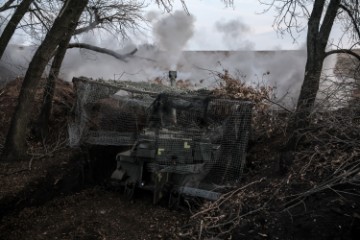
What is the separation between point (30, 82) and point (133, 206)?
12.5 ft

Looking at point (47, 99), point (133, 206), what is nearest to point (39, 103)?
point (47, 99)

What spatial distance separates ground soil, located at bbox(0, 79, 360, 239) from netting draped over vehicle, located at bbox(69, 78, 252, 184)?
626 millimetres

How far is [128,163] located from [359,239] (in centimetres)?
490

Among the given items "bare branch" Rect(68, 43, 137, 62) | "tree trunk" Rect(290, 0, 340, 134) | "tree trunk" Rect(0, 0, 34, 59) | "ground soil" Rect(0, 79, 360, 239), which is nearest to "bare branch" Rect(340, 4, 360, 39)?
"tree trunk" Rect(290, 0, 340, 134)

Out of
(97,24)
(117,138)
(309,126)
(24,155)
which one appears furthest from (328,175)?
(97,24)

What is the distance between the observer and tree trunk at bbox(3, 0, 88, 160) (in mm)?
9828

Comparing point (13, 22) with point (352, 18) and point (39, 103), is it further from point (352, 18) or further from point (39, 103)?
point (352, 18)

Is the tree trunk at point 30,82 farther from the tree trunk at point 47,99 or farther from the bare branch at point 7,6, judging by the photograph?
the bare branch at point 7,6

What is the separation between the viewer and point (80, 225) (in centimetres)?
750

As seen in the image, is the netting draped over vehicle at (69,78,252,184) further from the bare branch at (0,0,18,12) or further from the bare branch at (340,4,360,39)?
the bare branch at (0,0,18,12)

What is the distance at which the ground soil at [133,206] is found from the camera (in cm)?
588

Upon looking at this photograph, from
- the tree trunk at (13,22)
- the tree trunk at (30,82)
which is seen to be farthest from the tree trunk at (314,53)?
the tree trunk at (13,22)

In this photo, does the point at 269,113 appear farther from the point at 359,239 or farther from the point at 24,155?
the point at 24,155

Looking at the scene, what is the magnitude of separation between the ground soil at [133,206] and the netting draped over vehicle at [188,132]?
24.7 inches
